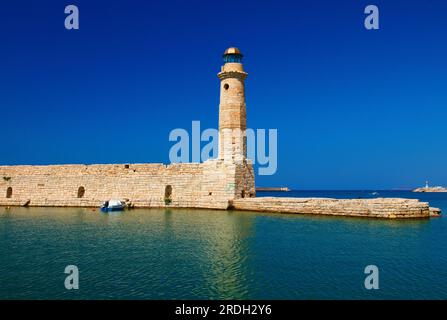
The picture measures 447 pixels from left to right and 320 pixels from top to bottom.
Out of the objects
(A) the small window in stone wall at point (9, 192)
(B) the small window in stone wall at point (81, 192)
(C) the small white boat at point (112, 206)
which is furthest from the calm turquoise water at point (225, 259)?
(A) the small window in stone wall at point (9, 192)

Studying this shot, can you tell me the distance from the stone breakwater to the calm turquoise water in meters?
1.12

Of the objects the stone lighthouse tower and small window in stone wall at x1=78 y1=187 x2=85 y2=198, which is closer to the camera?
the stone lighthouse tower

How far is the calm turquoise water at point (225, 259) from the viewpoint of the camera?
270 inches

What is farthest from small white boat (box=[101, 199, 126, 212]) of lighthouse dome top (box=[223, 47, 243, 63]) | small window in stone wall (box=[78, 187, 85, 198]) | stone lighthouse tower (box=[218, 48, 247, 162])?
lighthouse dome top (box=[223, 47, 243, 63])

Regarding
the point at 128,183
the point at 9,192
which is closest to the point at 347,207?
the point at 128,183

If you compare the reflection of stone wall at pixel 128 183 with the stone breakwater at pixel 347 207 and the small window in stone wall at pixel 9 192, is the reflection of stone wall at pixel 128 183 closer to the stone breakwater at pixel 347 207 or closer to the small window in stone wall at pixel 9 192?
the small window in stone wall at pixel 9 192

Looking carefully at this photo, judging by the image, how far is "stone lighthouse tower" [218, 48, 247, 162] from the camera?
21.2 metres

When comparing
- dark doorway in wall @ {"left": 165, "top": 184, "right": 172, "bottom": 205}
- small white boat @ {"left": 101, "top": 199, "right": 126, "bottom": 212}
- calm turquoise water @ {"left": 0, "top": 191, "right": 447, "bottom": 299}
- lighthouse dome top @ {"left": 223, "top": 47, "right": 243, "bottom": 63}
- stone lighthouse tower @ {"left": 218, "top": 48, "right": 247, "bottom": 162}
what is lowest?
calm turquoise water @ {"left": 0, "top": 191, "right": 447, "bottom": 299}

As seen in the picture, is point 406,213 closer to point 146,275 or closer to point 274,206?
point 274,206

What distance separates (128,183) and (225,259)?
1574cm

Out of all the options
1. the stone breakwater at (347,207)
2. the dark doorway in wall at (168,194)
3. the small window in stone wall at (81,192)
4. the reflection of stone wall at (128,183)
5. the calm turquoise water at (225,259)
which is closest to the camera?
the calm turquoise water at (225,259)

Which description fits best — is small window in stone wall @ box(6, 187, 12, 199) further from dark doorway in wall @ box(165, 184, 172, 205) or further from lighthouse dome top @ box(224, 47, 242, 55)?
lighthouse dome top @ box(224, 47, 242, 55)

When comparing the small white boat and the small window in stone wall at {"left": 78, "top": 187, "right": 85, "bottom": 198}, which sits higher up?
the small window in stone wall at {"left": 78, "top": 187, "right": 85, "bottom": 198}

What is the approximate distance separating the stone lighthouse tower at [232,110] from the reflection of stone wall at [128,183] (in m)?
0.94
